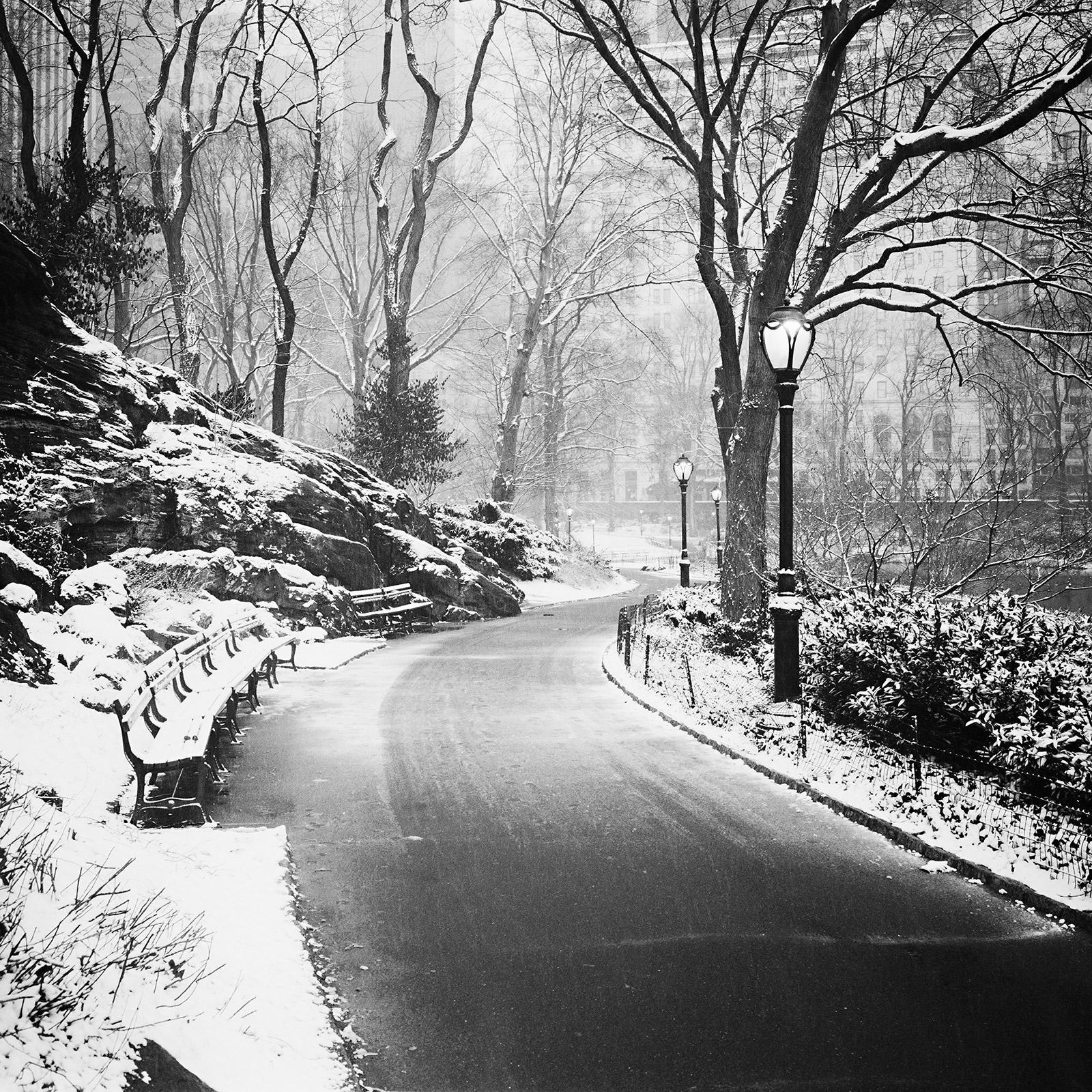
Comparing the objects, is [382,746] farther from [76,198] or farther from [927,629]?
[76,198]

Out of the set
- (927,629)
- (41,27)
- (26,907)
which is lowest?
(26,907)

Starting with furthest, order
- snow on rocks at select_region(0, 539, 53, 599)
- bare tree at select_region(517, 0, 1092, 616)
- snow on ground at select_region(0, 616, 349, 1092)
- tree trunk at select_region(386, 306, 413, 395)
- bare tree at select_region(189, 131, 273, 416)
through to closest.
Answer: bare tree at select_region(189, 131, 273, 416) < tree trunk at select_region(386, 306, 413, 395) < bare tree at select_region(517, 0, 1092, 616) < snow on rocks at select_region(0, 539, 53, 599) < snow on ground at select_region(0, 616, 349, 1092)

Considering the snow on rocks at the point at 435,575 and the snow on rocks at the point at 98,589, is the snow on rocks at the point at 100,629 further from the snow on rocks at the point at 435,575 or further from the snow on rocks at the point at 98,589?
the snow on rocks at the point at 435,575

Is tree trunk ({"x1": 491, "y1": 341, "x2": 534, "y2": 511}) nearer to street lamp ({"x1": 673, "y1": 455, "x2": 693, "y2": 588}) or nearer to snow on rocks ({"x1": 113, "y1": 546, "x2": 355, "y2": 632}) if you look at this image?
street lamp ({"x1": 673, "y1": 455, "x2": 693, "y2": 588})

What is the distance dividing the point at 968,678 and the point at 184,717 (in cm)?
620

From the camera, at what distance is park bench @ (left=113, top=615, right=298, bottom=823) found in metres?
6.54

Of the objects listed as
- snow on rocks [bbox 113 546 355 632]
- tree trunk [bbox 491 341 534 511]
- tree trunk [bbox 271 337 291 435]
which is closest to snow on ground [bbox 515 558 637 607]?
tree trunk [bbox 491 341 534 511]

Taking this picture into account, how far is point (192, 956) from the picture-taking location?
3936 mm

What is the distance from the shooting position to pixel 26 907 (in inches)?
132

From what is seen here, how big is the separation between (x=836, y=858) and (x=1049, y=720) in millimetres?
1866

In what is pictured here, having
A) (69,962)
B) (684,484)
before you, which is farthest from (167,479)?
(684,484)

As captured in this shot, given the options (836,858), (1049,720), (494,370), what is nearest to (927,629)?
(1049,720)

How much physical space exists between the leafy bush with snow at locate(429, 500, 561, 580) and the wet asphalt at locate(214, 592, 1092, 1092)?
24.4 metres

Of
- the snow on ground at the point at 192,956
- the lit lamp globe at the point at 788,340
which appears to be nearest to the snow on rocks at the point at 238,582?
the snow on ground at the point at 192,956
